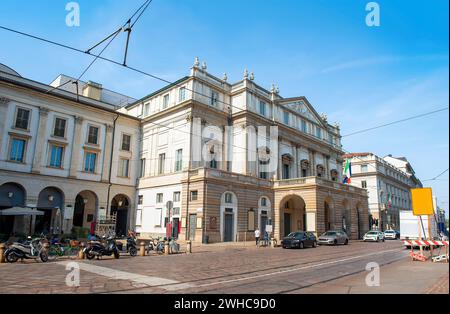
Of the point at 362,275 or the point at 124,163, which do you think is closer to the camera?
the point at 362,275

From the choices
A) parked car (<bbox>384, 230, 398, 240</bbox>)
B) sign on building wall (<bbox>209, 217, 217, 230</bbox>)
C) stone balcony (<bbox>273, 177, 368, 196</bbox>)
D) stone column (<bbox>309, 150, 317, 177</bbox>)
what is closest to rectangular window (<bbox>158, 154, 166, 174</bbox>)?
sign on building wall (<bbox>209, 217, 217, 230</bbox>)

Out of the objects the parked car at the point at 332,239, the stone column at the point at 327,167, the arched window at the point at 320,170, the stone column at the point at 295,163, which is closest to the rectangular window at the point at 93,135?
the stone column at the point at 295,163

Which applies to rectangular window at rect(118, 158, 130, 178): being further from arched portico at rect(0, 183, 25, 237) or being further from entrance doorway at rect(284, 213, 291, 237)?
entrance doorway at rect(284, 213, 291, 237)

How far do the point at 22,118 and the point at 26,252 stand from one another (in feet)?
66.7

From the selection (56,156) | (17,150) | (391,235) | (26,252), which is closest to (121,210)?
(56,156)

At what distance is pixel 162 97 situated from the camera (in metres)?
39.2

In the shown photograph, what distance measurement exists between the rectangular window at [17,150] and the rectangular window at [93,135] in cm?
643

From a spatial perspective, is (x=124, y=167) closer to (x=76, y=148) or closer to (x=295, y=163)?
(x=76, y=148)

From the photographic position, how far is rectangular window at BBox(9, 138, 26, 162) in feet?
98.4

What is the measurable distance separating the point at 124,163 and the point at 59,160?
7506 millimetres

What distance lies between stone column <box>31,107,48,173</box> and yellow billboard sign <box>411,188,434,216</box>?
30935 mm
